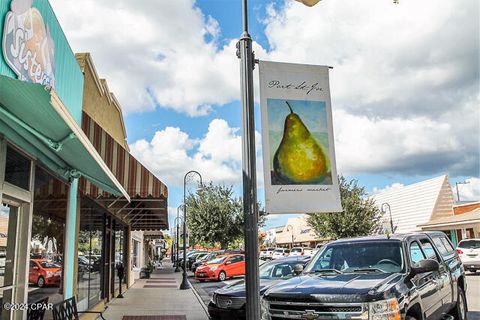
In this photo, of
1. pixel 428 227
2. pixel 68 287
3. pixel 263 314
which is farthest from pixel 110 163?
pixel 428 227

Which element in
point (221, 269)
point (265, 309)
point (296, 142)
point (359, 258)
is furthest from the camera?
point (221, 269)

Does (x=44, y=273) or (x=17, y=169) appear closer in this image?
(x=17, y=169)

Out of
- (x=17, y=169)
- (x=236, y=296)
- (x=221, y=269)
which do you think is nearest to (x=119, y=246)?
(x=221, y=269)

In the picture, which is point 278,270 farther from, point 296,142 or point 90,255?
point 296,142

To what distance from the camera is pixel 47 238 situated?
25.2 feet

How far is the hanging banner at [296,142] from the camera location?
4.94 m

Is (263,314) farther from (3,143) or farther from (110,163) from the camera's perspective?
(110,163)

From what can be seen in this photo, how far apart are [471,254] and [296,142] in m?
20.0

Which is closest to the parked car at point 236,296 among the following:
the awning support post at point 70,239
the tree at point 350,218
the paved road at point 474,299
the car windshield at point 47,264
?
the awning support post at point 70,239

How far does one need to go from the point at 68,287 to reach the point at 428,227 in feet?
117

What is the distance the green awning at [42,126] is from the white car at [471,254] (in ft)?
63.5

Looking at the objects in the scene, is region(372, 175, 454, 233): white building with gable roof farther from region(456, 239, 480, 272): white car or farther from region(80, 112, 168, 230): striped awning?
region(80, 112, 168, 230): striped awning

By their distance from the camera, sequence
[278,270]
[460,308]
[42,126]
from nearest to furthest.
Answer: [42,126]
[460,308]
[278,270]

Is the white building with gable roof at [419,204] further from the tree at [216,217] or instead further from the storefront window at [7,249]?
the storefront window at [7,249]
